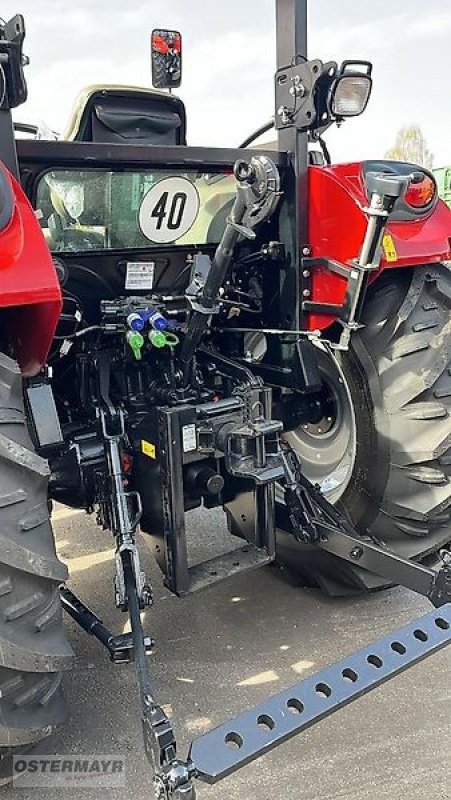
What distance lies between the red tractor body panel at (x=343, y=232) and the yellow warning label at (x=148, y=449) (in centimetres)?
68

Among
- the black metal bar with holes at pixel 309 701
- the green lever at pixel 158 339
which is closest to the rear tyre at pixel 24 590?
the black metal bar with holes at pixel 309 701

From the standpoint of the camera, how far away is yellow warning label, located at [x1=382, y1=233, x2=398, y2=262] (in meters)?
2.33

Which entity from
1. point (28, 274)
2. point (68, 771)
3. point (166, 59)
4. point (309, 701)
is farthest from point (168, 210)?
point (68, 771)

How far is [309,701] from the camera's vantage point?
1.61 meters

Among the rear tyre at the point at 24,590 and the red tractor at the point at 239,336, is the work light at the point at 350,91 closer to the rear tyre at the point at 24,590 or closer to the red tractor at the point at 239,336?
the red tractor at the point at 239,336

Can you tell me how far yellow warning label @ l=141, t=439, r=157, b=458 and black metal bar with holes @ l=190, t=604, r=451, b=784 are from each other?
2.98 feet

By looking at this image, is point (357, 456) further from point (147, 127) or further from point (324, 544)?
point (147, 127)

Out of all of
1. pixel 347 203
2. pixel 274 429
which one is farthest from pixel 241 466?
pixel 347 203

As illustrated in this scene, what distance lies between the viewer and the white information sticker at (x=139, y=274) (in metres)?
2.49

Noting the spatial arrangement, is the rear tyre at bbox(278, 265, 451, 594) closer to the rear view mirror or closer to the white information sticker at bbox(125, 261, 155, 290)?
the white information sticker at bbox(125, 261, 155, 290)

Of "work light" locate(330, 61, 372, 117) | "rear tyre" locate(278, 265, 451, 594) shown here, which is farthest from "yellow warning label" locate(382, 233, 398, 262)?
"work light" locate(330, 61, 372, 117)

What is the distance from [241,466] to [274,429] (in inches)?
6.3

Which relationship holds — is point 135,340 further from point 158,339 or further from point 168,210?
point 168,210

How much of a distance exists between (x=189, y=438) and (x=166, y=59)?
4.65ft
